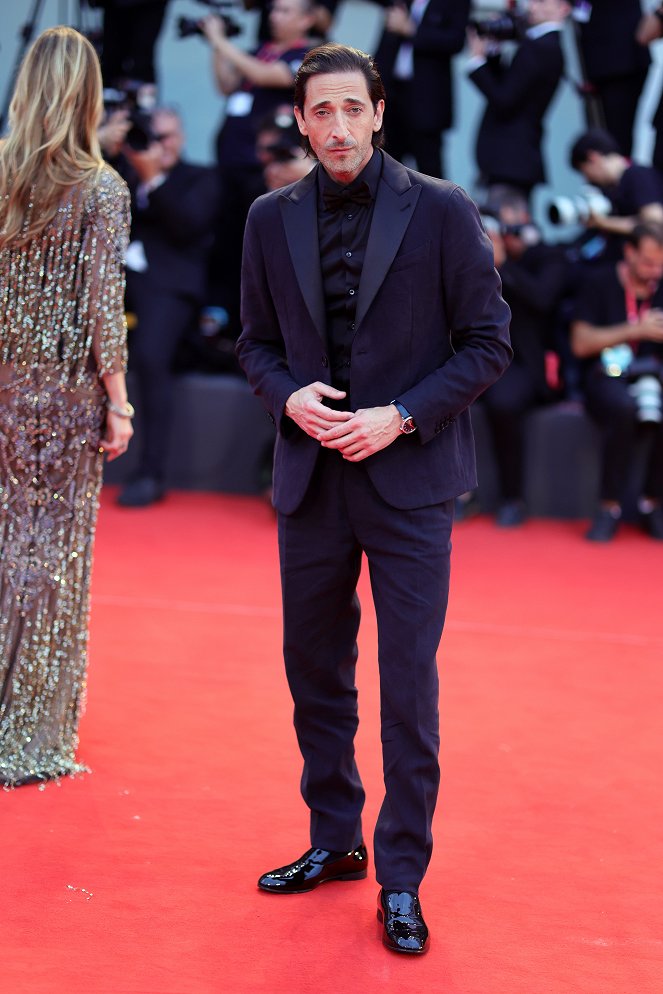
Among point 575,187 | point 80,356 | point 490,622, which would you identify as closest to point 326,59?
point 80,356

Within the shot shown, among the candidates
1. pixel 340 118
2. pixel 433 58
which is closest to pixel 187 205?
pixel 433 58

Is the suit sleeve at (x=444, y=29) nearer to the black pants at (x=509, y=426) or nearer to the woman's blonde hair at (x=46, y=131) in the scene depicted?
the black pants at (x=509, y=426)

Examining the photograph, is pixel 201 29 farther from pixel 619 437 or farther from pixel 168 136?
pixel 619 437

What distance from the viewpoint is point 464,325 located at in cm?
241

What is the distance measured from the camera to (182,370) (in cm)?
661

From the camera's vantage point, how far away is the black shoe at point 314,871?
2.61m

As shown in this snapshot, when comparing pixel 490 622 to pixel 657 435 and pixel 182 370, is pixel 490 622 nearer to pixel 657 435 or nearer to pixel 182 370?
pixel 657 435

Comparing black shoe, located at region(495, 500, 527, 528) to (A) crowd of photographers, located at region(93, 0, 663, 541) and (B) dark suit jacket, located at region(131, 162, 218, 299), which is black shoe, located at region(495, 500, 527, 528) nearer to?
(A) crowd of photographers, located at region(93, 0, 663, 541)

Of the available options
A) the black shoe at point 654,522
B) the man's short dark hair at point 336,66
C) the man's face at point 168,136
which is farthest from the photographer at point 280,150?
the man's short dark hair at point 336,66

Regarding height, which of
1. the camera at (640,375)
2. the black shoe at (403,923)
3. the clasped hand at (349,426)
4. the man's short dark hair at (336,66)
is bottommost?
the black shoe at (403,923)

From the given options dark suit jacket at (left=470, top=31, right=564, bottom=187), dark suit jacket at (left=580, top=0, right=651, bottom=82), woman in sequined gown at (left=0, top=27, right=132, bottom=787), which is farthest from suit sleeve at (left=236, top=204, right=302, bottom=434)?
dark suit jacket at (left=580, top=0, right=651, bottom=82)

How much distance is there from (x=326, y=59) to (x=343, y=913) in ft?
5.10

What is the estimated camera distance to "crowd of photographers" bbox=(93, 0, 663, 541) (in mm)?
6051

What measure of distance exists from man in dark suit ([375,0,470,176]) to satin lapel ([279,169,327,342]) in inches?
178
